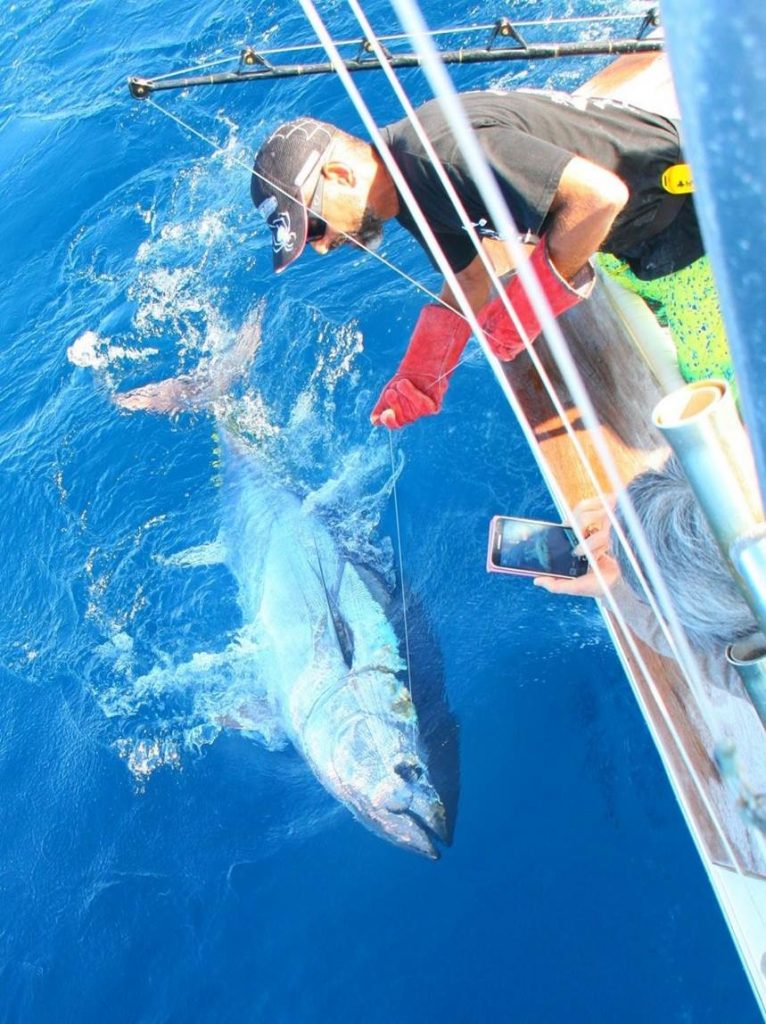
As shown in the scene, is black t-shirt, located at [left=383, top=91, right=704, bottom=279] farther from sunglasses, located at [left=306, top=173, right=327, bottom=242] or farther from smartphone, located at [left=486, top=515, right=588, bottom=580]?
smartphone, located at [left=486, top=515, right=588, bottom=580]

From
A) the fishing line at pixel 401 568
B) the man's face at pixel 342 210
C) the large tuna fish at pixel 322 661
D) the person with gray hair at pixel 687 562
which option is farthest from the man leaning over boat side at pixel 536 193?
the large tuna fish at pixel 322 661

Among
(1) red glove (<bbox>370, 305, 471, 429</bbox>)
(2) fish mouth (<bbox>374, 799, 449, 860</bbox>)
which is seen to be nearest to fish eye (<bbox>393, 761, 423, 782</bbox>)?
(2) fish mouth (<bbox>374, 799, 449, 860</bbox>)

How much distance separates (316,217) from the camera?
257 centimetres

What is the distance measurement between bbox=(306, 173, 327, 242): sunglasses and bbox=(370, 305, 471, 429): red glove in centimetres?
89

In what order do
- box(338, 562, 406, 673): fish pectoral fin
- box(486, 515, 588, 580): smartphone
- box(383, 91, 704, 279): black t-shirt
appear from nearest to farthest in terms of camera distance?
box(383, 91, 704, 279): black t-shirt → box(486, 515, 588, 580): smartphone → box(338, 562, 406, 673): fish pectoral fin

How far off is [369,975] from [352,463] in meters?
2.74

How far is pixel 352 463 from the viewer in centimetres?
488

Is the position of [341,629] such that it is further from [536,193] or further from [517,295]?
[536,193]

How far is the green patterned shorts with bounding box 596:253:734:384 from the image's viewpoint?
2.91m

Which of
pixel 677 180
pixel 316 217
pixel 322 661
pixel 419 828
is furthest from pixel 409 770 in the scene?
pixel 677 180

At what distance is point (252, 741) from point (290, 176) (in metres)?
2.87

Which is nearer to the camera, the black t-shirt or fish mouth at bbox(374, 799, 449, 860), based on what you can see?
the black t-shirt

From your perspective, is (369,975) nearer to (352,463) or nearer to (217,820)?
(217,820)

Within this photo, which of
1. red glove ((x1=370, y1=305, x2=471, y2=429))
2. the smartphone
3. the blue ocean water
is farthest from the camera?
red glove ((x1=370, y1=305, x2=471, y2=429))
